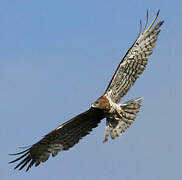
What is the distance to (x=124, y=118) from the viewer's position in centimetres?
1327

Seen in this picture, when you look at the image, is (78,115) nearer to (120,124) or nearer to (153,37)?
(120,124)

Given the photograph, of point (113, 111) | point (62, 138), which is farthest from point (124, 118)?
point (62, 138)

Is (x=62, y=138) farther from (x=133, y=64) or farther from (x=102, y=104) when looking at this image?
(x=133, y=64)

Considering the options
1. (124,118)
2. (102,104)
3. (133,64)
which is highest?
(133,64)

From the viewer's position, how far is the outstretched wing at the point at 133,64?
517 inches

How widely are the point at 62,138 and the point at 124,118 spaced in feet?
5.30

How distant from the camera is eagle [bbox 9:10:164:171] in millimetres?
13102

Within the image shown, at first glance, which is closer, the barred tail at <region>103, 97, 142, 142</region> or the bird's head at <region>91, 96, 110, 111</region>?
the bird's head at <region>91, 96, 110, 111</region>

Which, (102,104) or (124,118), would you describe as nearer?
(102,104)

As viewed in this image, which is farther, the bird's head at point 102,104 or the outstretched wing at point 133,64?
the outstretched wing at point 133,64

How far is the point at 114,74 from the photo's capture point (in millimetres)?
12953

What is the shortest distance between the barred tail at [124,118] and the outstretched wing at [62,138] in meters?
0.38

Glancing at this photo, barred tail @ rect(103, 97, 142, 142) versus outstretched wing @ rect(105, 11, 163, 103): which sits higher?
outstretched wing @ rect(105, 11, 163, 103)

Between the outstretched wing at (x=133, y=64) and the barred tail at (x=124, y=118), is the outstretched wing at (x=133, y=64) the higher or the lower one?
the higher one
